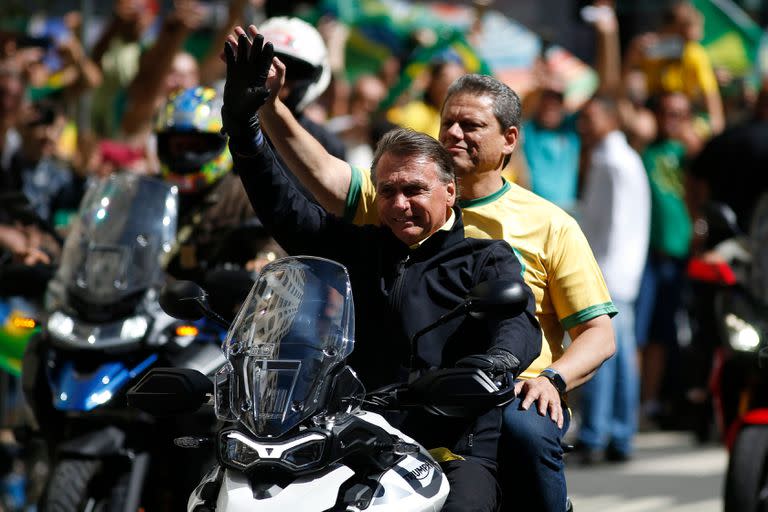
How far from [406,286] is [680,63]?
30.1 feet

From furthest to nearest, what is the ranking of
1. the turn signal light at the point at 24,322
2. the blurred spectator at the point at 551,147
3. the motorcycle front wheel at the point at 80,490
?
the blurred spectator at the point at 551,147 < the turn signal light at the point at 24,322 < the motorcycle front wheel at the point at 80,490

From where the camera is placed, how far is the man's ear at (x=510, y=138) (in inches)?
200

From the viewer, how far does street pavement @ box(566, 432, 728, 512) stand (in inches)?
330

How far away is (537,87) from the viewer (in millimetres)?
11586

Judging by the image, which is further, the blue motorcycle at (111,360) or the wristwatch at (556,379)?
the blue motorcycle at (111,360)

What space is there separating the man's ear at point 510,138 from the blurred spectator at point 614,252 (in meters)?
4.82

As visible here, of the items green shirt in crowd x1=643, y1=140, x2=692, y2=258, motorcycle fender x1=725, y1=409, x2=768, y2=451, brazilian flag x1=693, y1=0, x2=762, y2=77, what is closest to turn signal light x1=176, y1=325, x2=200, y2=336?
motorcycle fender x1=725, y1=409, x2=768, y2=451

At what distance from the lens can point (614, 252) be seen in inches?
405

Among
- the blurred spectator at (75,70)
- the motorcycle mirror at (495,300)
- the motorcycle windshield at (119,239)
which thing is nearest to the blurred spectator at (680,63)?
the blurred spectator at (75,70)

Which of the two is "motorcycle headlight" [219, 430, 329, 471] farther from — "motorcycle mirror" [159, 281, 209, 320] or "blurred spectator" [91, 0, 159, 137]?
"blurred spectator" [91, 0, 159, 137]

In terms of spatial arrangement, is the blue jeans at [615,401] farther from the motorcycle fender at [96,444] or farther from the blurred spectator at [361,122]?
the motorcycle fender at [96,444]

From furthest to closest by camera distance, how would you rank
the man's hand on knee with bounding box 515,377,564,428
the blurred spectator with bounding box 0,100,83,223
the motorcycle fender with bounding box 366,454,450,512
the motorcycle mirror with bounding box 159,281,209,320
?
1. the blurred spectator with bounding box 0,100,83,223
2. the man's hand on knee with bounding box 515,377,564,428
3. the motorcycle mirror with bounding box 159,281,209,320
4. the motorcycle fender with bounding box 366,454,450,512

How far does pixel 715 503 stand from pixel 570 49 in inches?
353

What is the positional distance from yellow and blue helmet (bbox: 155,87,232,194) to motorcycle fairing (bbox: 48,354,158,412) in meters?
1.05
